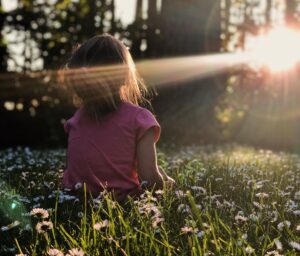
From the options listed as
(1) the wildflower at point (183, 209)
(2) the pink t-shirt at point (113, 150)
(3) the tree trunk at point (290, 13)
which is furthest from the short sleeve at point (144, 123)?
(3) the tree trunk at point (290, 13)

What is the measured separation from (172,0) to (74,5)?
2.61 metres

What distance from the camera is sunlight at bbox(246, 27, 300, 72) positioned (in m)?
16.9

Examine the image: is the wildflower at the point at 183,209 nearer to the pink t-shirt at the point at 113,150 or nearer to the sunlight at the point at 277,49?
the pink t-shirt at the point at 113,150

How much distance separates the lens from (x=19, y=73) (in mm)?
13664

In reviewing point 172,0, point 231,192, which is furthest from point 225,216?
point 172,0

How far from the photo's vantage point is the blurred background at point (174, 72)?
13805 mm

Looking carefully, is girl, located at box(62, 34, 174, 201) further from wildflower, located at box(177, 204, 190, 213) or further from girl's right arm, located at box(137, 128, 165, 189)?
wildflower, located at box(177, 204, 190, 213)

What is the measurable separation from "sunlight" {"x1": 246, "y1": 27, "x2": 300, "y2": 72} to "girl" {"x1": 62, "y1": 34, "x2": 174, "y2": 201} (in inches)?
527

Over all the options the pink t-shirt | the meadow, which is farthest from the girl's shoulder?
the meadow

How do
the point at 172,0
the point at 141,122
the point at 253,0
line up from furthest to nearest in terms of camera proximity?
1. the point at 253,0
2. the point at 172,0
3. the point at 141,122

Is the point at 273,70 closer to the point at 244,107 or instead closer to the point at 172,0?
the point at 244,107

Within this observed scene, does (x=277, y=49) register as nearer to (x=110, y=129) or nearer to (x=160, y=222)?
(x=110, y=129)

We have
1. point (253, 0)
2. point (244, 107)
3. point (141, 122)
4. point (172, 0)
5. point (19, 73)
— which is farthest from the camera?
point (253, 0)

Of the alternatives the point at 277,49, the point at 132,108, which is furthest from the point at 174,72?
the point at 132,108
